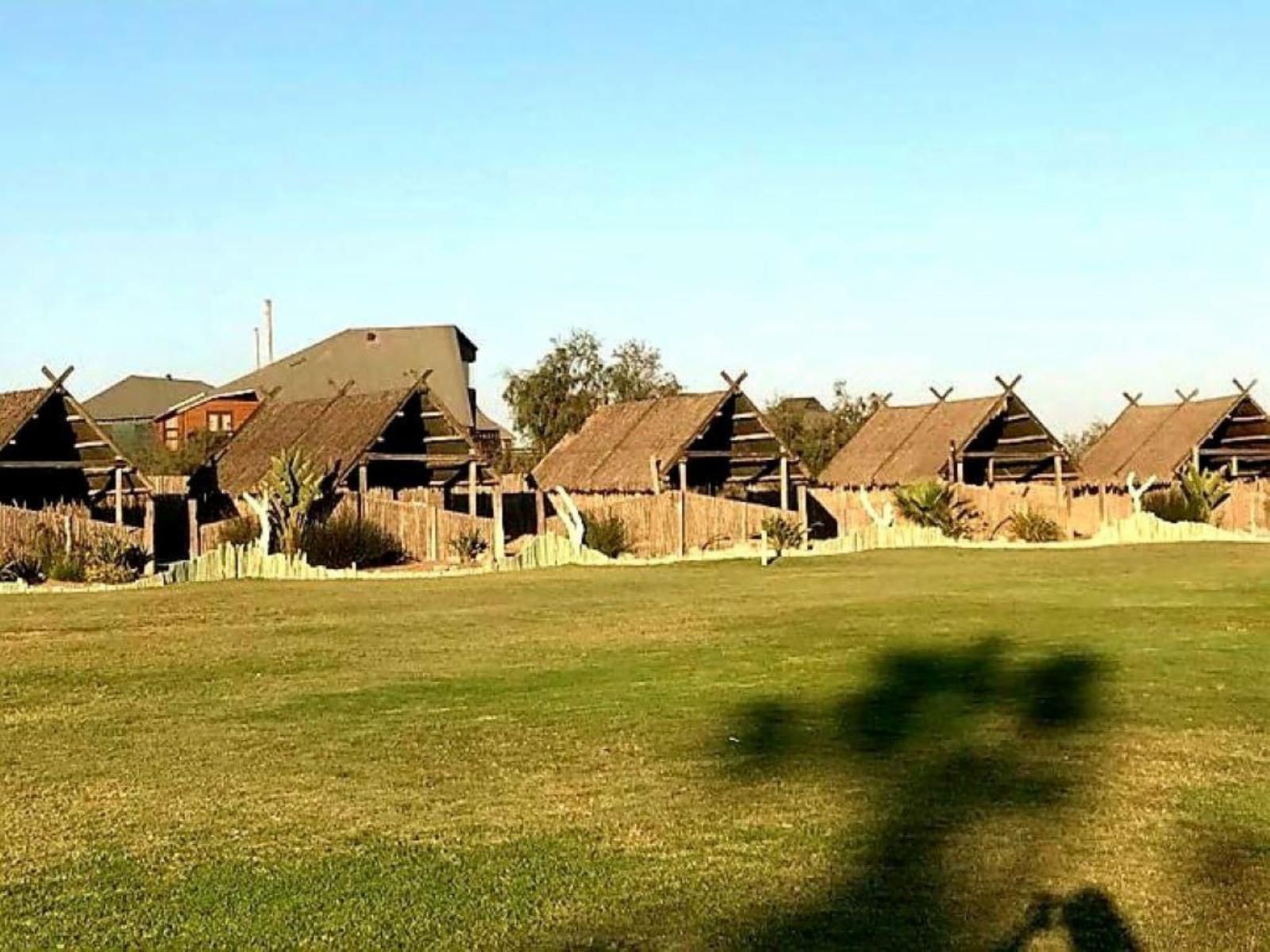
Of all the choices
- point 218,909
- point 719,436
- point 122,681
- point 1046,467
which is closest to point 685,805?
point 218,909

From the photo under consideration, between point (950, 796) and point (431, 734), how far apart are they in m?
4.23

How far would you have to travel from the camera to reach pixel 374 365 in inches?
3098

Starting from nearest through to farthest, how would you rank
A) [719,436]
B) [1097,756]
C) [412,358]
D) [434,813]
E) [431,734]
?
[434,813], [1097,756], [431,734], [719,436], [412,358]

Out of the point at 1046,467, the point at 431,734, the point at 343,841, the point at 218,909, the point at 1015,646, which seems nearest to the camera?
the point at 218,909

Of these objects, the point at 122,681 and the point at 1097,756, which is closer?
the point at 1097,756

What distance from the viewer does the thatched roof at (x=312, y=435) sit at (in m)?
40.6

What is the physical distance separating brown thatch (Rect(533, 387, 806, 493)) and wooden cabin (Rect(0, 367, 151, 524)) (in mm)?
11241

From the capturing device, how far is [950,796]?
1060 centimetres

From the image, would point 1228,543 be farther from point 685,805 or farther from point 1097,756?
point 685,805

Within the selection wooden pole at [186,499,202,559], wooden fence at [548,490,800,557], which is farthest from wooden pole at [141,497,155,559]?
wooden fence at [548,490,800,557]

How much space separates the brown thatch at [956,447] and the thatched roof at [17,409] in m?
22.0

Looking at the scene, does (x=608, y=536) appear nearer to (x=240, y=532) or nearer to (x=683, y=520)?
(x=683, y=520)

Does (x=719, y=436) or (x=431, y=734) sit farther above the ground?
(x=719, y=436)

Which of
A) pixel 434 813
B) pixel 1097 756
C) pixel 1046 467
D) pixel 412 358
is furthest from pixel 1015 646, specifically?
pixel 412 358
